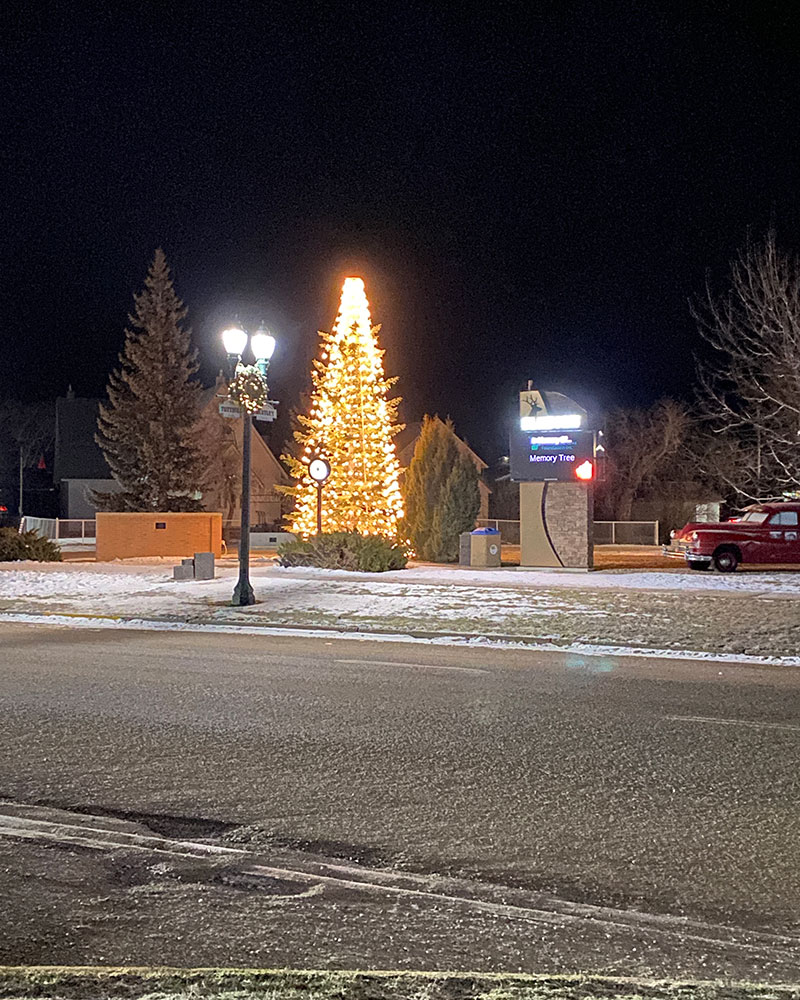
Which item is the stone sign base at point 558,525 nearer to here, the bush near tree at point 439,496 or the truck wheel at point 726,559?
the truck wheel at point 726,559

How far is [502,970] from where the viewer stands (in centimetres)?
379

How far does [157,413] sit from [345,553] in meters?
21.3

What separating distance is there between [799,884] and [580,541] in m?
22.7

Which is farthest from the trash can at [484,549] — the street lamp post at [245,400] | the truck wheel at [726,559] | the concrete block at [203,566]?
the street lamp post at [245,400]

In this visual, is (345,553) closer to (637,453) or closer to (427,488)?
(427,488)

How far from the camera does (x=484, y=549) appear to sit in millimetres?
28141

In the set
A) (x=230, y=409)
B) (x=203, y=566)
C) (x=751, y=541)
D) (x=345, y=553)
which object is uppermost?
(x=230, y=409)

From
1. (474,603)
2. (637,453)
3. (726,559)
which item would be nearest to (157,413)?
(726,559)

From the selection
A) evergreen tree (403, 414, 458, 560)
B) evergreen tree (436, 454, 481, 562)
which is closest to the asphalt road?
evergreen tree (436, 454, 481, 562)

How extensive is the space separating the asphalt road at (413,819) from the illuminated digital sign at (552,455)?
669 inches

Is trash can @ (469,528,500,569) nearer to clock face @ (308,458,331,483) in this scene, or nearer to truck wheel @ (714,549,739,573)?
clock face @ (308,458,331,483)

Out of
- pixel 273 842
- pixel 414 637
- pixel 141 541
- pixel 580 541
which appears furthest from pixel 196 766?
pixel 141 541

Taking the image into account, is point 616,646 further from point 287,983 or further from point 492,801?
point 287,983

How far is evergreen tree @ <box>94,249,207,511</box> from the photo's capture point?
139 ft
